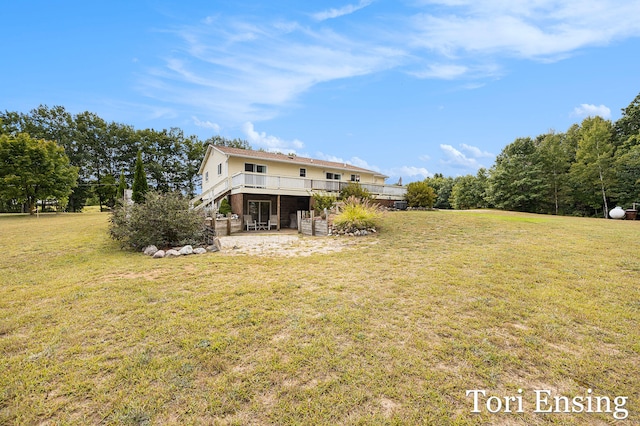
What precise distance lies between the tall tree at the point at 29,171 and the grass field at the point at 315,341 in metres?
24.4

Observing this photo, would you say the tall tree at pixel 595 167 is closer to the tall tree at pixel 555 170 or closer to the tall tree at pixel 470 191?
the tall tree at pixel 555 170

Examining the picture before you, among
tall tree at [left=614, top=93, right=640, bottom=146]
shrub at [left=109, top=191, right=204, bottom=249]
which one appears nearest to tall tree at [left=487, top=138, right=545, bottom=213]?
tall tree at [left=614, top=93, right=640, bottom=146]

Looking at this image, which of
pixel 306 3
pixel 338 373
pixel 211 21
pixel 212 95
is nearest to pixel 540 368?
pixel 338 373

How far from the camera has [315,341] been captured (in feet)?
10.9

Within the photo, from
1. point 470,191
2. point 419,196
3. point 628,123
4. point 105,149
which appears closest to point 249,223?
point 419,196

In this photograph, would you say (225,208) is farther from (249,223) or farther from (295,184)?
(295,184)

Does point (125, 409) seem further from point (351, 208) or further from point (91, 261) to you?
point (351, 208)

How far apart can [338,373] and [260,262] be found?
199 inches

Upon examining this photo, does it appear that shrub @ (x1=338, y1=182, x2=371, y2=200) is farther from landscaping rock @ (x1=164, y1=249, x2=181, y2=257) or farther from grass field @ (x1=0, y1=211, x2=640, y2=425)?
landscaping rock @ (x1=164, y1=249, x2=181, y2=257)

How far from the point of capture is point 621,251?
7.48 metres

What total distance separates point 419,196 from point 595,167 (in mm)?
18760

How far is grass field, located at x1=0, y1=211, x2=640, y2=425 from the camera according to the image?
2.36m

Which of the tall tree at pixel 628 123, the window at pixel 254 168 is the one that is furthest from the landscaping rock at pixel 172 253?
the tall tree at pixel 628 123

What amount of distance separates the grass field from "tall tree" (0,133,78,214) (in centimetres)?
2437
